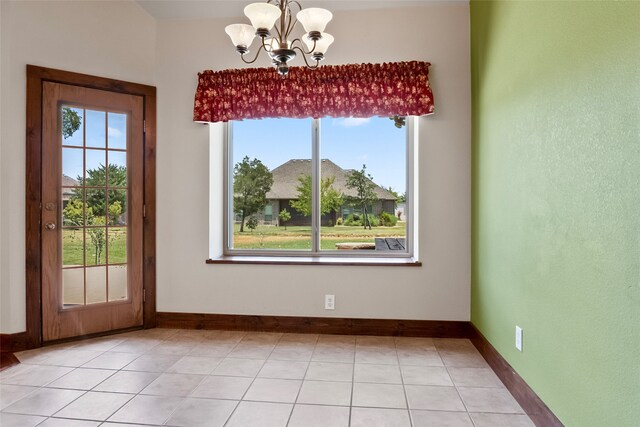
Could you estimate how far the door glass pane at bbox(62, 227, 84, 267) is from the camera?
10.2 ft

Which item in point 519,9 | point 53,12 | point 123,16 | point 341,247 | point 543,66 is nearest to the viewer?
point 543,66

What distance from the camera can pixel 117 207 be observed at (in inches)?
130

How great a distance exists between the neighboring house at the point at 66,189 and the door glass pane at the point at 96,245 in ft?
0.91

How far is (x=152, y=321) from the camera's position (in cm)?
346

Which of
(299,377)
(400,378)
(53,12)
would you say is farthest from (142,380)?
(53,12)

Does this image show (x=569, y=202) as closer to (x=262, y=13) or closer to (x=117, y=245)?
(x=262, y=13)

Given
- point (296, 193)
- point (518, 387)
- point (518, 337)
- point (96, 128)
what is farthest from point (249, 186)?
point (518, 387)

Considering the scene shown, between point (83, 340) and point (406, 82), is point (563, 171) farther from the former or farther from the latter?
point (83, 340)

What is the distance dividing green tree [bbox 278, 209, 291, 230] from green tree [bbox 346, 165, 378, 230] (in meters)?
0.63

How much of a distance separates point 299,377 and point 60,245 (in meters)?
2.19

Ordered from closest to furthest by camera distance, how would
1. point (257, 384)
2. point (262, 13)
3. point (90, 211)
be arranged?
point (262, 13) < point (257, 384) < point (90, 211)

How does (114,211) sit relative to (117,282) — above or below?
above

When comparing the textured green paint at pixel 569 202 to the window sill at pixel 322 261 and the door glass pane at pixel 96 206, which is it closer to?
the window sill at pixel 322 261

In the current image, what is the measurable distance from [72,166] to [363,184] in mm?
2466
